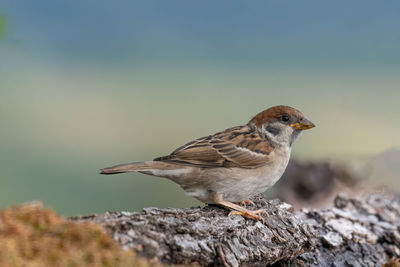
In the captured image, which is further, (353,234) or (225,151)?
(353,234)

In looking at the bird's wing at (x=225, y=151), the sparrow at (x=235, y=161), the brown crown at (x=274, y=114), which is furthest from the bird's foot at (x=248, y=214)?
the brown crown at (x=274, y=114)

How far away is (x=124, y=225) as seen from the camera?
450 cm

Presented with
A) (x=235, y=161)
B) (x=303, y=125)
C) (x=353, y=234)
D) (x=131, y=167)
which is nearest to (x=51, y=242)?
(x=131, y=167)

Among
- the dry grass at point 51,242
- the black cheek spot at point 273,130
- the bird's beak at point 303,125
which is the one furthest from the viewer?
the black cheek spot at point 273,130

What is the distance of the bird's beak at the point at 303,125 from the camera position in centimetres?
695

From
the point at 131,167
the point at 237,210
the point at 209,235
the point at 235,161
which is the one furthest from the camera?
the point at 235,161

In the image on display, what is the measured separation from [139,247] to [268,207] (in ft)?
8.37

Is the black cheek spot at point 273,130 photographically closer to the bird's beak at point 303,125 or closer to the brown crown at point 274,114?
the brown crown at point 274,114

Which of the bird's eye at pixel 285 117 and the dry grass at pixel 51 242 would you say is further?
the bird's eye at pixel 285 117

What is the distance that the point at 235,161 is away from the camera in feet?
22.0

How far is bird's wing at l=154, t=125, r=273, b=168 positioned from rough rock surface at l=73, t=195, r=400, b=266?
57cm

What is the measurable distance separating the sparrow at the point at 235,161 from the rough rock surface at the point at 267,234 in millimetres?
268

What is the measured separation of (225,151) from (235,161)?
190 mm

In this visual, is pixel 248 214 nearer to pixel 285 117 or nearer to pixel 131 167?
pixel 131 167
